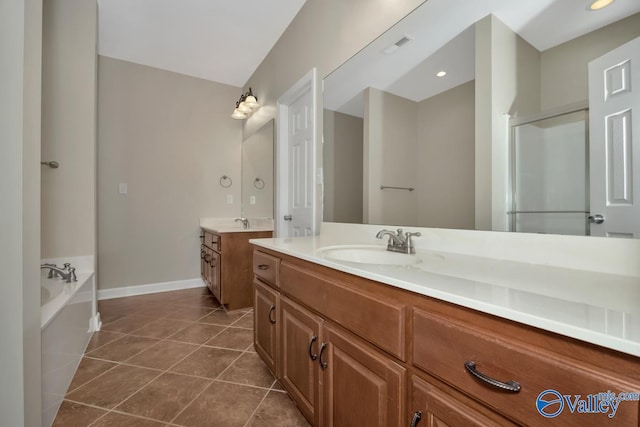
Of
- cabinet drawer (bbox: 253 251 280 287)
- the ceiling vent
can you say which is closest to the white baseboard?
cabinet drawer (bbox: 253 251 280 287)

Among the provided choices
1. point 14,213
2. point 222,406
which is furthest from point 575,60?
point 222,406

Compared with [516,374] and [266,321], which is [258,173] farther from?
[516,374]

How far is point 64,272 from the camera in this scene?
1.99 meters

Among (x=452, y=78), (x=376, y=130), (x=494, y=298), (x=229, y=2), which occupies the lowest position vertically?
(x=494, y=298)

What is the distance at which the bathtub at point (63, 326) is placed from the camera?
3.99 ft

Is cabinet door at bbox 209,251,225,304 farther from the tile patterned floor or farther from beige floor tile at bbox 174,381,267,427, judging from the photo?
A: beige floor tile at bbox 174,381,267,427

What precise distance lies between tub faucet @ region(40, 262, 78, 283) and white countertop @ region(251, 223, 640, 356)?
70.4 inches

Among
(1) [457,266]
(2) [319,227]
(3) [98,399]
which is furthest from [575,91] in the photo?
(3) [98,399]

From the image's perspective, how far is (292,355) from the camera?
1.22m

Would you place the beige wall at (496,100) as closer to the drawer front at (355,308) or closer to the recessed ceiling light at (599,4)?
the recessed ceiling light at (599,4)

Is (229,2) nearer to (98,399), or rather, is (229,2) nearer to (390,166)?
(390,166)

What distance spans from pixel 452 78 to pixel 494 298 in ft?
3.29

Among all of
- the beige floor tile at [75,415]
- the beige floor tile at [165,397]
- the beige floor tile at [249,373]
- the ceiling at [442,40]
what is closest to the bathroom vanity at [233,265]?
the beige floor tile at [249,373]

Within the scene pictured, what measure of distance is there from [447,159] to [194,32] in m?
2.75
